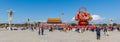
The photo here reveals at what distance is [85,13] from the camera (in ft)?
323

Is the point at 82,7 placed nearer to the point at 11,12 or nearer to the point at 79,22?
the point at 79,22

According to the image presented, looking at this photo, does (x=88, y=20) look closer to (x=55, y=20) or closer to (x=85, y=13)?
(x=85, y=13)

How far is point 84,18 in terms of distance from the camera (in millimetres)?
99500

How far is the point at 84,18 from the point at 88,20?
8.26ft

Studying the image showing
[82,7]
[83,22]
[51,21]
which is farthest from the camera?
[51,21]

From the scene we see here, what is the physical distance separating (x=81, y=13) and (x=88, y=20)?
4777 millimetres

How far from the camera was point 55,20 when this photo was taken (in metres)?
134

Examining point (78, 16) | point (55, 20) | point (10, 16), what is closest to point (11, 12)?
point (10, 16)

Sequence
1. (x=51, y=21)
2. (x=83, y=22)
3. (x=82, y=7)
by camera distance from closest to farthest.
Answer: (x=82, y=7), (x=83, y=22), (x=51, y=21)

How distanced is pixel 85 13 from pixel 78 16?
9.20 feet

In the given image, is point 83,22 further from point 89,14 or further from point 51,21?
point 51,21

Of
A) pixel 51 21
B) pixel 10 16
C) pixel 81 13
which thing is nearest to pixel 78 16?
pixel 81 13

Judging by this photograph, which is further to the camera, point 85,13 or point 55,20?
point 55,20

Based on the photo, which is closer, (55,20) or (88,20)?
(88,20)
